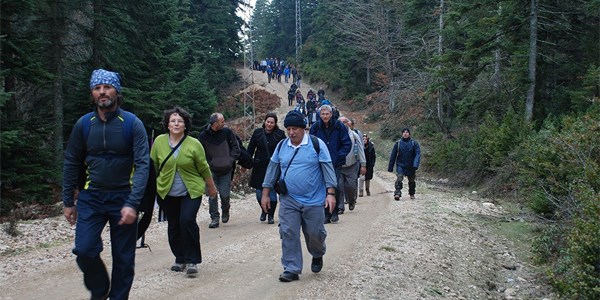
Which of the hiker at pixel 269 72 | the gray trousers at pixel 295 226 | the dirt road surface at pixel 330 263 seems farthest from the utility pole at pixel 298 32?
the gray trousers at pixel 295 226

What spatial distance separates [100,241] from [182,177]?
77.3 inches

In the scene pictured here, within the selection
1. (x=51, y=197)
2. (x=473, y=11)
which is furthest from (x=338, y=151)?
(x=473, y=11)

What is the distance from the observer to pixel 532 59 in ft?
63.1

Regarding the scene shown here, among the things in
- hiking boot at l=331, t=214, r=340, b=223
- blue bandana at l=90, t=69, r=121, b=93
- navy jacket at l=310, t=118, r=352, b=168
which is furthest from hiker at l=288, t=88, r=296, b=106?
blue bandana at l=90, t=69, r=121, b=93

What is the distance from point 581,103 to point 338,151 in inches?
446

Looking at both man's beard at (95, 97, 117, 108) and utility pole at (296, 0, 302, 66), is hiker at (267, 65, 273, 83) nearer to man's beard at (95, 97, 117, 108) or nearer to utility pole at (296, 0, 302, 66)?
utility pole at (296, 0, 302, 66)

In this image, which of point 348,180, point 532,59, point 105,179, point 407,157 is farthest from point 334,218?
point 532,59

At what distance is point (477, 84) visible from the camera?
25.7 meters

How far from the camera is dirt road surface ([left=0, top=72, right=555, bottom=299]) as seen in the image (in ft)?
21.6

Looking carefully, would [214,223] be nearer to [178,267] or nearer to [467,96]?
[178,267]

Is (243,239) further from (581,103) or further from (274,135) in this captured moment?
(581,103)

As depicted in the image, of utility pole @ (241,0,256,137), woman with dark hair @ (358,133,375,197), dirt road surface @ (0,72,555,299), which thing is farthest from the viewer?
utility pole @ (241,0,256,137)

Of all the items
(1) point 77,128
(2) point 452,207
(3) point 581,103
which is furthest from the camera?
(3) point 581,103

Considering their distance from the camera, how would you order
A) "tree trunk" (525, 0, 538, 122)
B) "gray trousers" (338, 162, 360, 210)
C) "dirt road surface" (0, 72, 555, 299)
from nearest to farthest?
"dirt road surface" (0, 72, 555, 299) → "gray trousers" (338, 162, 360, 210) → "tree trunk" (525, 0, 538, 122)
